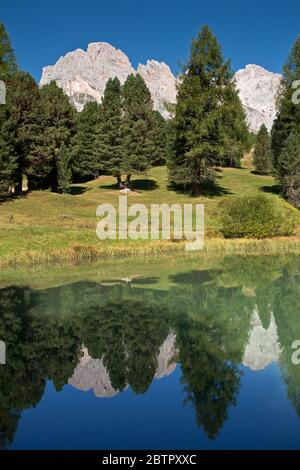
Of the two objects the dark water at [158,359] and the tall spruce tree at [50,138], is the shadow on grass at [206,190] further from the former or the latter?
the dark water at [158,359]

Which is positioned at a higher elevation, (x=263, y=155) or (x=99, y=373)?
(x=263, y=155)

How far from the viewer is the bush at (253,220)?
41406 mm

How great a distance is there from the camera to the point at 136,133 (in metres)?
63.1

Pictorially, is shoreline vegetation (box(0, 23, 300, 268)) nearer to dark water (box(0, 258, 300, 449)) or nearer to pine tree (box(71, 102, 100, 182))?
pine tree (box(71, 102, 100, 182))

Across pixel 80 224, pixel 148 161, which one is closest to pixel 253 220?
pixel 80 224

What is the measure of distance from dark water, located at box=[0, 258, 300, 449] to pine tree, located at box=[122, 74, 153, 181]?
3612 cm

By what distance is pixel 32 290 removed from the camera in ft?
87.6

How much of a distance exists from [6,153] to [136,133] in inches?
715

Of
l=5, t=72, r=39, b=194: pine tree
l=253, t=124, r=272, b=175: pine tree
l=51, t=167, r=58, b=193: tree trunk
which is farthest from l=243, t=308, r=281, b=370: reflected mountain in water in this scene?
l=253, t=124, r=272, b=175: pine tree

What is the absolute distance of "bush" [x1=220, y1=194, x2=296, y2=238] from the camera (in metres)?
41.4

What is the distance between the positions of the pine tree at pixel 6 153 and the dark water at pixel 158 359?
1085 inches

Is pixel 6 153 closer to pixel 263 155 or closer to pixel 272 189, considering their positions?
pixel 272 189

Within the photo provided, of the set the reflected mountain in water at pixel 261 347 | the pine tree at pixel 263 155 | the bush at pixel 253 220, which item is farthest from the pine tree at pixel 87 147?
the reflected mountain in water at pixel 261 347
